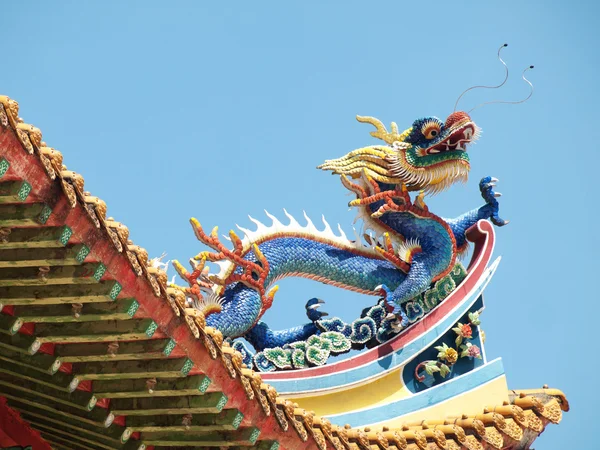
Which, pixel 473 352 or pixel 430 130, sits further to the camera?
pixel 430 130

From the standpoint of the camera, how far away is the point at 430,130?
13156 millimetres

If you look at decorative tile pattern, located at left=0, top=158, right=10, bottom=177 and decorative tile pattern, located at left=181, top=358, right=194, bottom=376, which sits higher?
decorative tile pattern, located at left=181, top=358, right=194, bottom=376

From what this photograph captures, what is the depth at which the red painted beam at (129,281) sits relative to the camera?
5.78 meters

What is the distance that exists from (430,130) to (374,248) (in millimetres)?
1490

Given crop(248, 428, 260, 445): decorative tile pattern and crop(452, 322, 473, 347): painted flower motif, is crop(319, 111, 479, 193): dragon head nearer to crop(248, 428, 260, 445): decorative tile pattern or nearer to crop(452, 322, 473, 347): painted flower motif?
crop(452, 322, 473, 347): painted flower motif

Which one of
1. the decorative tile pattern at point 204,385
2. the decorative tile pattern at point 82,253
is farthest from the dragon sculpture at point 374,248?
the decorative tile pattern at point 82,253

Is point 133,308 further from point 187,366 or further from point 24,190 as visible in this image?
point 24,190

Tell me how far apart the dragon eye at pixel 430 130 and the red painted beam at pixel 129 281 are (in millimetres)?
5815

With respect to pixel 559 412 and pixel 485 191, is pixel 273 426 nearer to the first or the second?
pixel 559 412

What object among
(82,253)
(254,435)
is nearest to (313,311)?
(254,435)

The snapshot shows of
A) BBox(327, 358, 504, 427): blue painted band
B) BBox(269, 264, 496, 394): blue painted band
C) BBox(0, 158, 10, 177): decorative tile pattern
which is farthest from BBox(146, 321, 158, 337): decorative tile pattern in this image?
BBox(327, 358, 504, 427): blue painted band

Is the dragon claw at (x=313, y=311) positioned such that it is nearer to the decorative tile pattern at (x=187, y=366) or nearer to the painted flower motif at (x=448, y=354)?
the painted flower motif at (x=448, y=354)

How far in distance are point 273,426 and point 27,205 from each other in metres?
2.52

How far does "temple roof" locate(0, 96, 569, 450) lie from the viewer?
19.8ft
